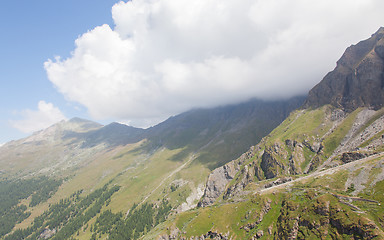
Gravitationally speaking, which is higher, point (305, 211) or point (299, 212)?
point (305, 211)

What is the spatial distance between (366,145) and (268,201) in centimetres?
10830

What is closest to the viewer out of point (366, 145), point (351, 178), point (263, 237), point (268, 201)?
point (263, 237)

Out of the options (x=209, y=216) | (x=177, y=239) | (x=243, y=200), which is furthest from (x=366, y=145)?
(x=177, y=239)

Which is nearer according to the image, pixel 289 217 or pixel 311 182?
pixel 289 217

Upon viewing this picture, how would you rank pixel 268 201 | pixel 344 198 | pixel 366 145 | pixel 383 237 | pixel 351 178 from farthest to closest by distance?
1. pixel 366 145
2. pixel 268 201
3. pixel 351 178
4. pixel 344 198
5. pixel 383 237

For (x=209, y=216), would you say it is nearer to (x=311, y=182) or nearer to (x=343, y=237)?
(x=311, y=182)

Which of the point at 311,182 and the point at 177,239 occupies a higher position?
the point at 311,182

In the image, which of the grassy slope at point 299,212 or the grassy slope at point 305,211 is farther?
the grassy slope at point 299,212

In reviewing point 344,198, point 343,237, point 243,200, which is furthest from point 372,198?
point 243,200

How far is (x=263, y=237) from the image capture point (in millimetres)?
87625

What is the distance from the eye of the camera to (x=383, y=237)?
55938 millimetres

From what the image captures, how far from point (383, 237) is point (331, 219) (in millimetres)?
17030

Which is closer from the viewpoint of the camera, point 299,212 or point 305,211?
point 305,211

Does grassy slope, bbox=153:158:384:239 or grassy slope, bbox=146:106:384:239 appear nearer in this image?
grassy slope, bbox=146:106:384:239
